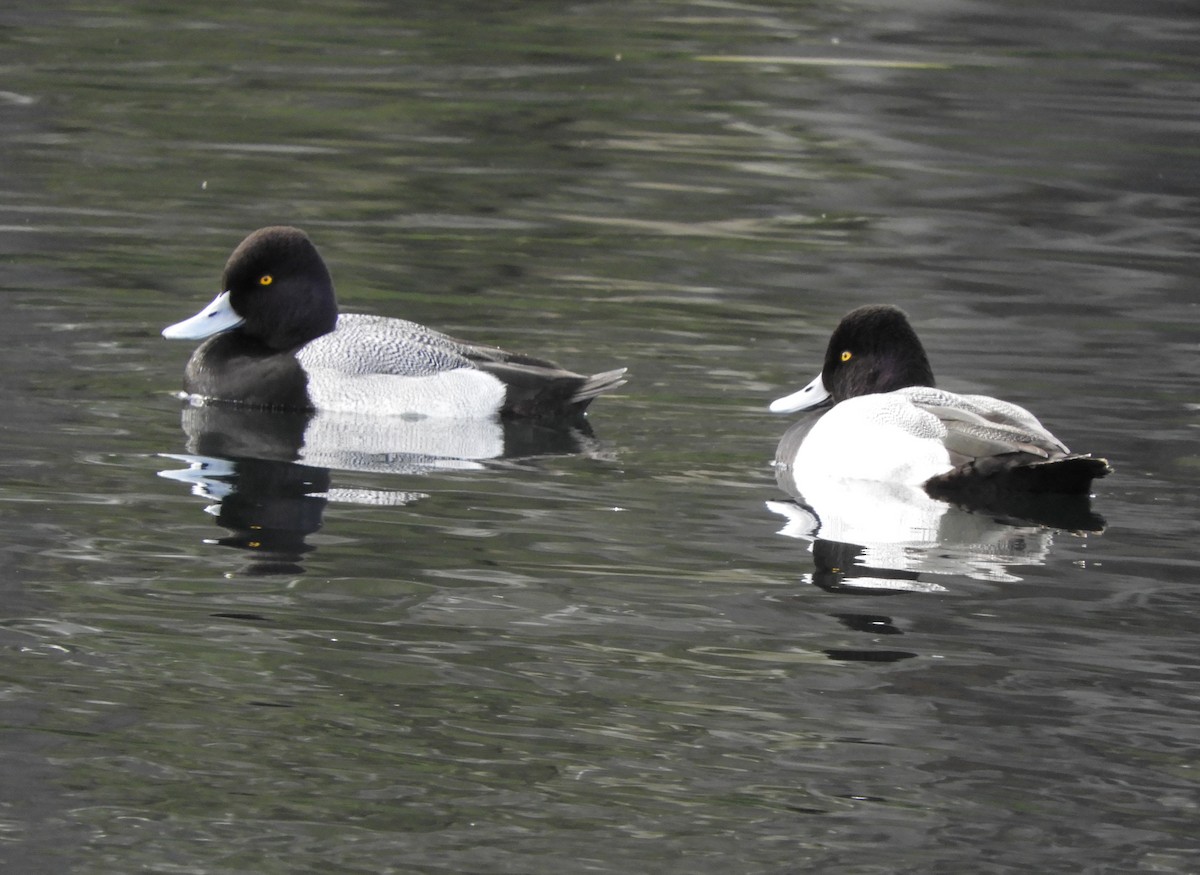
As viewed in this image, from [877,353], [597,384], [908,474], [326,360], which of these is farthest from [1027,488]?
[326,360]

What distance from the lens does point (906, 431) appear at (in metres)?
9.12

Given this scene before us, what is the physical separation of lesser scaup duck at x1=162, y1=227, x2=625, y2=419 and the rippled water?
301 mm

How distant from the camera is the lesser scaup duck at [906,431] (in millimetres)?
8750

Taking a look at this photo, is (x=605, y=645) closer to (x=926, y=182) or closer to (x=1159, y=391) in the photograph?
(x=1159, y=391)

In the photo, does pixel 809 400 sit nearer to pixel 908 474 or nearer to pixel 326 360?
pixel 908 474

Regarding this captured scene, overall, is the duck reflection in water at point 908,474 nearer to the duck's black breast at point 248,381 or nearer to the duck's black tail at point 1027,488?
the duck's black tail at point 1027,488

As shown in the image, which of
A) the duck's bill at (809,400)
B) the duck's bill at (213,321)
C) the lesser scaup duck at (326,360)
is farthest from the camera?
the duck's bill at (213,321)

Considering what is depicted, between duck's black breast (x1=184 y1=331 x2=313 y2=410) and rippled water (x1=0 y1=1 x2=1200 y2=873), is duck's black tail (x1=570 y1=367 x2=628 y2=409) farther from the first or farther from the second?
duck's black breast (x1=184 y1=331 x2=313 y2=410)

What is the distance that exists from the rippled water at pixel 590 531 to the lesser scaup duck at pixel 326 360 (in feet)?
0.99

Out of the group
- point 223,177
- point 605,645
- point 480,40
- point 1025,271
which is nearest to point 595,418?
point 605,645

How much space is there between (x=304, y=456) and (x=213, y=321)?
1.65 m

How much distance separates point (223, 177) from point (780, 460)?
7580 mm

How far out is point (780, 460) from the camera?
9.53 m

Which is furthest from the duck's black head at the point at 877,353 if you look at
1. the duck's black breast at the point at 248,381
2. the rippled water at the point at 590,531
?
the duck's black breast at the point at 248,381
